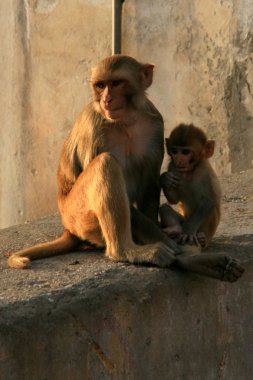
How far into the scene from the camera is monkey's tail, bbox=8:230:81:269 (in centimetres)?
566

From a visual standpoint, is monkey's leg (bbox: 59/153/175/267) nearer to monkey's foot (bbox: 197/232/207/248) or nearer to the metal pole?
monkey's foot (bbox: 197/232/207/248)

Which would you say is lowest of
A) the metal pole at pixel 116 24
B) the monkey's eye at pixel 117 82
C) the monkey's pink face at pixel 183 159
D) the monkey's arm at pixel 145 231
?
the monkey's arm at pixel 145 231

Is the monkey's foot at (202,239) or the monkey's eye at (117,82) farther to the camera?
the monkey's foot at (202,239)

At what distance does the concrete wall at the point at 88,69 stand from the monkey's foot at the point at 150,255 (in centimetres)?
406

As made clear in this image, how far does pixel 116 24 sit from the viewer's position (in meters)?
10.1

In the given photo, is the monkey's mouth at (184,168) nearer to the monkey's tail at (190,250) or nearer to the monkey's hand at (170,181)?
the monkey's hand at (170,181)

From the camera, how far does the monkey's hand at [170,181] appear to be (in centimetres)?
596

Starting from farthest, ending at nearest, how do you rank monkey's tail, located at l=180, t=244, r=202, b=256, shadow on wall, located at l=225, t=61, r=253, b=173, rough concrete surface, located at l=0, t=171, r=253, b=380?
shadow on wall, located at l=225, t=61, r=253, b=173 → monkey's tail, located at l=180, t=244, r=202, b=256 → rough concrete surface, located at l=0, t=171, r=253, b=380

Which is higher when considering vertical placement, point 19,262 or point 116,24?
point 116,24

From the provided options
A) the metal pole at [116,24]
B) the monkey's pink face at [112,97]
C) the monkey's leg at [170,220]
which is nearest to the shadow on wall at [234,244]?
the monkey's leg at [170,220]

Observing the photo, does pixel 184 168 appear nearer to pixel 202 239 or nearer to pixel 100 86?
pixel 202 239

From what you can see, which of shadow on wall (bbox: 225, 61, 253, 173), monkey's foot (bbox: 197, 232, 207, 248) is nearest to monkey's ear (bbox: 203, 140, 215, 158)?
monkey's foot (bbox: 197, 232, 207, 248)

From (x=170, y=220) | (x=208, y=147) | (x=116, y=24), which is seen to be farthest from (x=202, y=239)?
(x=116, y=24)

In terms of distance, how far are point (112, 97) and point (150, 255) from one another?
0.92 meters
